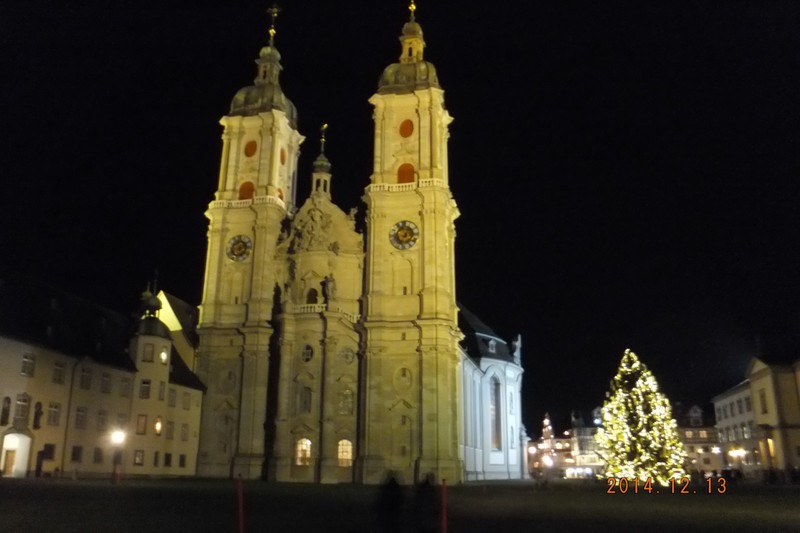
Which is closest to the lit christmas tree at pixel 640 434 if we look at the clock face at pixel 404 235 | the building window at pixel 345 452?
the building window at pixel 345 452

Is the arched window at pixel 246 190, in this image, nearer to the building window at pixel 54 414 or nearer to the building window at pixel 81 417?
the building window at pixel 81 417

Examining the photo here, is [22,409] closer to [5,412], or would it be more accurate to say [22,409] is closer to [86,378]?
[5,412]

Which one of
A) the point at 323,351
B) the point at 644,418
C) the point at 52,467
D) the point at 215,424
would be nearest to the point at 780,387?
the point at 644,418

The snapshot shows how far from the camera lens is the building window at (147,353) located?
157 ft

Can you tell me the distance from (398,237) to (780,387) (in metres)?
32.5

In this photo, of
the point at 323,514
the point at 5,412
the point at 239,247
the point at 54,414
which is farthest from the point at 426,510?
the point at 239,247

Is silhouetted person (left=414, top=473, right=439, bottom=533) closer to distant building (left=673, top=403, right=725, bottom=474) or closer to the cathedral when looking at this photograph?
the cathedral

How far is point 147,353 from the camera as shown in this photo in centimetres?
4809

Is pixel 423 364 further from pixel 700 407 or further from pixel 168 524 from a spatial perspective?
pixel 700 407

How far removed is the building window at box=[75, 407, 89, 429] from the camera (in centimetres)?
4141

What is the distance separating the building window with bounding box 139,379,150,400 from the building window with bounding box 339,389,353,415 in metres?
12.7

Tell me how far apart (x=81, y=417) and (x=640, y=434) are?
31.1 meters

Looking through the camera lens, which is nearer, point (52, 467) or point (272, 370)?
point (52, 467)

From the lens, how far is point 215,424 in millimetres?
49688
